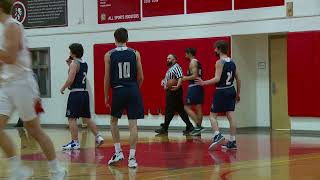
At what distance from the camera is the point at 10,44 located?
275 inches

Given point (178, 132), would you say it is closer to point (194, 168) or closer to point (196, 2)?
point (196, 2)

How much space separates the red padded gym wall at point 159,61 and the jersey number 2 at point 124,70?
856cm

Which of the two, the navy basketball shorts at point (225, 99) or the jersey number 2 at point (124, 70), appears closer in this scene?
the jersey number 2 at point (124, 70)

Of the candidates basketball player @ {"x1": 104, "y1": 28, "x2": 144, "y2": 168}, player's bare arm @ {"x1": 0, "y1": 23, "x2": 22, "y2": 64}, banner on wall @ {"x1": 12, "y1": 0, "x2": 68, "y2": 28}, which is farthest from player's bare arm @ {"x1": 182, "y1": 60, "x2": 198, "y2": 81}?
player's bare arm @ {"x1": 0, "y1": 23, "x2": 22, "y2": 64}

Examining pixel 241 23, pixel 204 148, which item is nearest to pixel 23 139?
pixel 204 148

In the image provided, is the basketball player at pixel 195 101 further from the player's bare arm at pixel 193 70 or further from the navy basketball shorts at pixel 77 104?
the navy basketball shorts at pixel 77 104

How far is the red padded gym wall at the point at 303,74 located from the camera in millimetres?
16703

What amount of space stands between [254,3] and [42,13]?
807 cm

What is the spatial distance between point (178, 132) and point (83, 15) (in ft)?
18.2

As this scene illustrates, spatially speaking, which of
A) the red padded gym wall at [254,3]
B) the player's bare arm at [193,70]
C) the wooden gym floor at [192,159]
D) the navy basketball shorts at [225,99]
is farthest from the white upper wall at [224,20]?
the navy basketball shorts at [225,99]

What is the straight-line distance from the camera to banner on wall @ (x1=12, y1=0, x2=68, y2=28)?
21812 mm

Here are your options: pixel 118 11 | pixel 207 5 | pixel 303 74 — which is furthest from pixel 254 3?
pixel 118 11

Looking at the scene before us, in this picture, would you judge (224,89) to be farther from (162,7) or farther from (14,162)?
(162,7)

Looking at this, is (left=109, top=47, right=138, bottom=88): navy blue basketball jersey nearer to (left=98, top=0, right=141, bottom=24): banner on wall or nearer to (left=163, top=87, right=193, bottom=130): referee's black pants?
(left=163, top=87, right=193, bottom=130): referee's black pants
